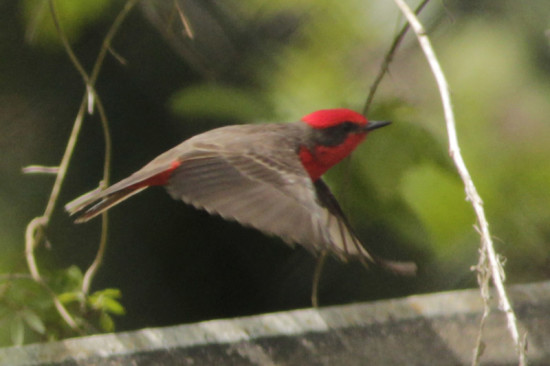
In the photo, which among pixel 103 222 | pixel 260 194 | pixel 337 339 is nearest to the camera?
pixel 337 339

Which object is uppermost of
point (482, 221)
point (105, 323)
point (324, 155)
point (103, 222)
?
point (482, 221)

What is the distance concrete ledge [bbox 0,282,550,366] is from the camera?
1.63 m

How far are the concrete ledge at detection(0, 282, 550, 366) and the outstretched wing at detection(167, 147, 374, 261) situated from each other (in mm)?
159

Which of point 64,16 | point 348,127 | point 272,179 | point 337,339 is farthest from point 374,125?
point 64,16

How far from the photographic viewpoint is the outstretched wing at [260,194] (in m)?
1.73

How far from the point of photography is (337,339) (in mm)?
1738

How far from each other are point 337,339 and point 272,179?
1.33 feet

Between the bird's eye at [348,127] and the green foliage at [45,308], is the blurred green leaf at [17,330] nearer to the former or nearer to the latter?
the green foliage at [45,308]

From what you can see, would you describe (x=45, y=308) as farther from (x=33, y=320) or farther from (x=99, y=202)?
(x=99, y=202)

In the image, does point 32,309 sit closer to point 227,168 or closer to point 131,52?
point 227,168

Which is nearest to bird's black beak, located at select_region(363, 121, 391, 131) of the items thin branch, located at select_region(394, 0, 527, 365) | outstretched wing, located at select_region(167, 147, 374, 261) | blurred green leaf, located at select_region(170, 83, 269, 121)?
outstretched wing, located at select_region(167, 147, 374, 261)

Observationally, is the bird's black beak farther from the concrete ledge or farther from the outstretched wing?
the concrete ledge

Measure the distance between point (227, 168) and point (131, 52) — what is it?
80 cm

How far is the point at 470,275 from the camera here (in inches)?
109
